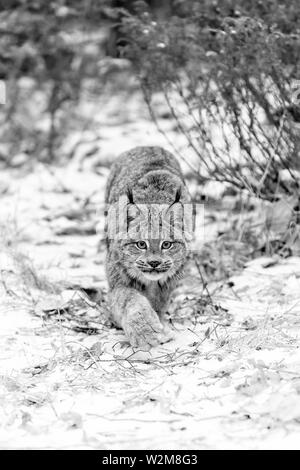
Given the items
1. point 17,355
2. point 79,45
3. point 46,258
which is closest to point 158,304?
point 17,355

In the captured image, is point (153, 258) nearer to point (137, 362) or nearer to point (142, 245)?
point (142, 245)

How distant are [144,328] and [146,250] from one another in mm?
512

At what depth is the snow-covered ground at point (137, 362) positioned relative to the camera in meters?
3.15

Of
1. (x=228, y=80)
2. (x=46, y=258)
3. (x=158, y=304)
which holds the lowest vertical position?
(x=46, y=258)

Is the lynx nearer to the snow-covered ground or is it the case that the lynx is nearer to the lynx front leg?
the lynx front leg

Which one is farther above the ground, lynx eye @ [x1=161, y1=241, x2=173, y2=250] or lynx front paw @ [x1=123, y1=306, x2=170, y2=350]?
lynx eye @ [x1=161, y1=241, x2=173, y2=250]

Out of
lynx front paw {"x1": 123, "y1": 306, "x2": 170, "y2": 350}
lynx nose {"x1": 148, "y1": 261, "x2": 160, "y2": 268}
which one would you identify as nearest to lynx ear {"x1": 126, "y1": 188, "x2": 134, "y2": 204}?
lynx nose {"x1": 148, "y1": 261, "x2": 160, "y2": 268}

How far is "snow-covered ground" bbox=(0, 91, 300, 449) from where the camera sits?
3150 mm

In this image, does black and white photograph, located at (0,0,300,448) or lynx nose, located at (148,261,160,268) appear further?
lynx nose, located at (148,261,160,268)

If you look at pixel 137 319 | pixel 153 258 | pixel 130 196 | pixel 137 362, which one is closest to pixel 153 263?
pixel 153 258

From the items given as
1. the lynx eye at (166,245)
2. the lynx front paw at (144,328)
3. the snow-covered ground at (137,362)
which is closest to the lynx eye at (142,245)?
the lynx eye at (166,245)
